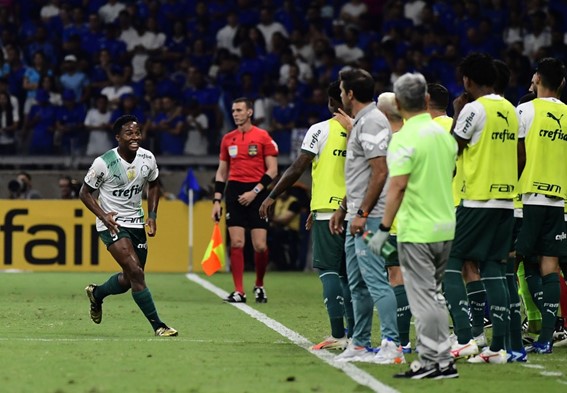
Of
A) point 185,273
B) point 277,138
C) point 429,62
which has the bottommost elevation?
point 185,273

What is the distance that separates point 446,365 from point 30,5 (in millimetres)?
20875

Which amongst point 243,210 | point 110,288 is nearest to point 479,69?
point 110,288

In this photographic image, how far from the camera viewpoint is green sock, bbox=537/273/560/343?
10859 mm

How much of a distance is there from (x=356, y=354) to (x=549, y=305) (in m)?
2.00

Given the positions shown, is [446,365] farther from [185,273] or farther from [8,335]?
[185,273]

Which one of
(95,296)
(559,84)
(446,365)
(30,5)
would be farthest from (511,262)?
(30,5)

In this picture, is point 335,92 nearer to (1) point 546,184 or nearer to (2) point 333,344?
(1) point 546,184

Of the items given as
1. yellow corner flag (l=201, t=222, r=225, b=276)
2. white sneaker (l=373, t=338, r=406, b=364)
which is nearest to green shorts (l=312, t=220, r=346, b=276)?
white sneaker (l=373, t=338, r=406, b=364)

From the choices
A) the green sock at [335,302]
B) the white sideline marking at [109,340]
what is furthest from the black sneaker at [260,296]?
the green sock at [335,302]

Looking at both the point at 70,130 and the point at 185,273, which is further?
the point at 70,130

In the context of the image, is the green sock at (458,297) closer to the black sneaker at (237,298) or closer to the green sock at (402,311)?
the green sock at (402,311)

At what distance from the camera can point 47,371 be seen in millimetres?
9211

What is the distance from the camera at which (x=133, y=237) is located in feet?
40.3

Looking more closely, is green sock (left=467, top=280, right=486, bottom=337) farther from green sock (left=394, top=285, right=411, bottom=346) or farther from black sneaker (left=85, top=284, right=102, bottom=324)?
black sneaker (left=85, top=284, right=102, bottom=324)
